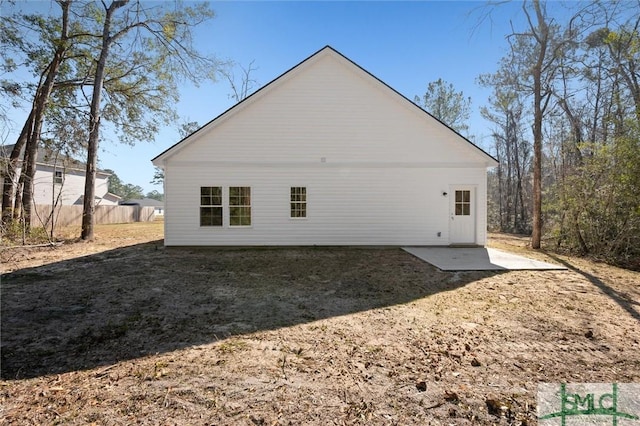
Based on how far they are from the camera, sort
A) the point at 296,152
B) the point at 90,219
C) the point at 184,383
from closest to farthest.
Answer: the point at 184,383 → the point at 296,152 → the point at 90,219

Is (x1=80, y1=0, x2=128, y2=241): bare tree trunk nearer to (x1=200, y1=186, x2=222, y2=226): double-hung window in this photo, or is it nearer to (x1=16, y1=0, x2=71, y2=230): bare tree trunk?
(x1=16, y1=0, x2=71, y2=230): bare tree trunk

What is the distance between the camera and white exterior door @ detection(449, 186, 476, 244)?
10531 mm

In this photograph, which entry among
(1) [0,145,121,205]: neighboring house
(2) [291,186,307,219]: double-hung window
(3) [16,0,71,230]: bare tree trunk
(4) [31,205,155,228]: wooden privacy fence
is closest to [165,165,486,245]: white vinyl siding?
(2) [291,186,307,219]: double-hung window

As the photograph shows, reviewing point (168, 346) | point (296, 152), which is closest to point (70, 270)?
point (168, 346)

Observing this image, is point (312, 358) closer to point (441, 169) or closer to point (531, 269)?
point (531, 269)

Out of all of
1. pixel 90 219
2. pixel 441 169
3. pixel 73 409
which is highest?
pixel 441 169

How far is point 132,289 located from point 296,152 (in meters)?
6.70

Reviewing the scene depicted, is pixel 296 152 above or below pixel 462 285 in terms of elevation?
above

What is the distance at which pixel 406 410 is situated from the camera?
2.28 metres

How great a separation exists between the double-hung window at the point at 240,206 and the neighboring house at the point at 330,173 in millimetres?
37

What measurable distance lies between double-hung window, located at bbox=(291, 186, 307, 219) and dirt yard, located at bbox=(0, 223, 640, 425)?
399cm

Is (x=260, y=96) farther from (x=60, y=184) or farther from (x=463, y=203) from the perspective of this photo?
(x=60, y=184)

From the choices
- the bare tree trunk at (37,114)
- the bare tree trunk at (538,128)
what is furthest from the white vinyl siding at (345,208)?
the bare tree trunk at (37,114)

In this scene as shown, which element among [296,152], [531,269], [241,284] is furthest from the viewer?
[296,152]
